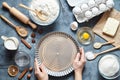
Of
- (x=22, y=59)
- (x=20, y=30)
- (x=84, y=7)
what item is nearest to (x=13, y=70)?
(x=22, y=59)

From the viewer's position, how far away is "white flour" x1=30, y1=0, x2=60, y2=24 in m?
1.69

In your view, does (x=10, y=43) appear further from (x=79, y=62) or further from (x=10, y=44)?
(x=79, y=62)

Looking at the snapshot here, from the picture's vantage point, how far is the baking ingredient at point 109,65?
5.32 feet

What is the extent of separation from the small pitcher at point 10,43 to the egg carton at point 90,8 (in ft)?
0.96

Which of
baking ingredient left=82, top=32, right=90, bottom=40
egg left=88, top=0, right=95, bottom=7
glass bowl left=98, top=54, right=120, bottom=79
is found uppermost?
egg left=88, top=0, right=95, bottom=7

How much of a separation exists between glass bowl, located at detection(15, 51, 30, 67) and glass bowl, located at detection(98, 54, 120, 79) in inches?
12.6

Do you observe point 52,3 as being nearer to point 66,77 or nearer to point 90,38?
point 90,38

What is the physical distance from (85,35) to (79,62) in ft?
0.43

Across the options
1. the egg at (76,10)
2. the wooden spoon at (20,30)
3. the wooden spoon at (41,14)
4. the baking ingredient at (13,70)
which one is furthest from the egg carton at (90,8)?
the baking ingredient at (13,70)

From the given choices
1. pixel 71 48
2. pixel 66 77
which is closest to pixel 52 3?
pixel 71 48

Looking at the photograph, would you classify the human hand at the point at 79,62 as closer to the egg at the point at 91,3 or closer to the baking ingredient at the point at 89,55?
the baking ingredient at the point at 89,55

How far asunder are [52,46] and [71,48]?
0.28 ft

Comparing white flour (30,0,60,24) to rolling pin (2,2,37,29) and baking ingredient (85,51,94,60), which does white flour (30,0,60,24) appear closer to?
rolling pin (2,2,37,29)

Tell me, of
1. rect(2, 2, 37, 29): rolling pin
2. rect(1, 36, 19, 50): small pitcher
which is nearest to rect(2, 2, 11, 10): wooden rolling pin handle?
rect(2, 2, 37, 29): rolling pin
